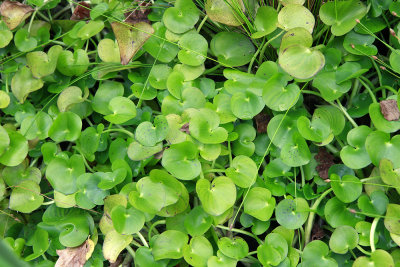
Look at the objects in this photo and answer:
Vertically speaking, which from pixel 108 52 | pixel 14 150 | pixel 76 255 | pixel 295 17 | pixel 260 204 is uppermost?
pixel 295 17


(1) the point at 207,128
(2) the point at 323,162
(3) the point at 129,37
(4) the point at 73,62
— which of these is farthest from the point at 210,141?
(4) the point at 73,62

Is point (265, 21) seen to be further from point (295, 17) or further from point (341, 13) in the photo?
point (341, 13)

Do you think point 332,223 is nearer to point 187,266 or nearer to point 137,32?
point 187,266

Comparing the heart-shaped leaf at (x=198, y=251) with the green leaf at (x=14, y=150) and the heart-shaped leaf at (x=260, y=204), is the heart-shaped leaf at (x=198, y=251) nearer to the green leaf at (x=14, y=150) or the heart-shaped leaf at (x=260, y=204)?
the heart-shaped leaf at (x=260, y=204)

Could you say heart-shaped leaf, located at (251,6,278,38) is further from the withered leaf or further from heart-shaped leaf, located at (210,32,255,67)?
the withered leaf

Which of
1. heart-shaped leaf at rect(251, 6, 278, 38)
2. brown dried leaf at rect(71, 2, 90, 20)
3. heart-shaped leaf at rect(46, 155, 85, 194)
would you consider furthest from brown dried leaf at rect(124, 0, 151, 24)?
heart-shaped leaf at rect(46, 155, 85, 194)
